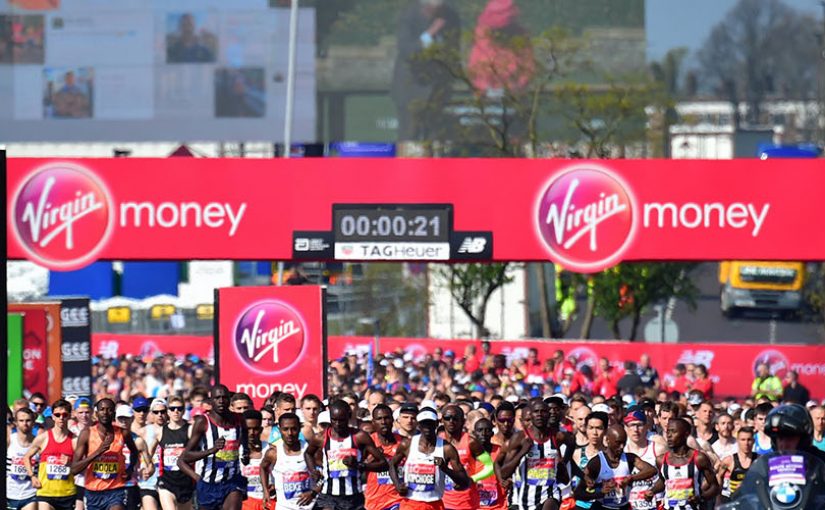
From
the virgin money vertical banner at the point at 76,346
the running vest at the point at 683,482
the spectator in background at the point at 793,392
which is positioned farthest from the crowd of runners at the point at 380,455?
the spectator in background at the point at 793,392

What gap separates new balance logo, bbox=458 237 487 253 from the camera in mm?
21406

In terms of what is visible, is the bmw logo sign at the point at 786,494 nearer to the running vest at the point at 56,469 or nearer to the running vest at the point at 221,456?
the running vest at the point at 221,456

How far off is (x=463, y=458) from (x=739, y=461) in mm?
2632

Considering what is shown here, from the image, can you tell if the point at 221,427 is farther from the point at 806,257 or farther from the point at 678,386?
the point at 678,386

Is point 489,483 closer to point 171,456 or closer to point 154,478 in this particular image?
point 171,456

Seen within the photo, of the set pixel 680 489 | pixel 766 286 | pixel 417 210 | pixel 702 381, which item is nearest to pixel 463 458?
pixel 680 489

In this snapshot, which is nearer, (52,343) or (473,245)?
(473,245)

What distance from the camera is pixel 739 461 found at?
55.1ft

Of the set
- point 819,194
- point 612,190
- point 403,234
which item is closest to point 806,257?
point 819,194

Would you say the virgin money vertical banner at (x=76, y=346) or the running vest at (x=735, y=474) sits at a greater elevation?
the virgin money vertical banner at (x=76, y=346)

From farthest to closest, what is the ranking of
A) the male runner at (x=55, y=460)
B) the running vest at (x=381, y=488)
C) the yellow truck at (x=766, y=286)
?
the yellow truck at (x=766, y=286), the male runner at (x=55, y=460), the running vest at (x=381, y=488)

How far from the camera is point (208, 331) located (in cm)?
5922

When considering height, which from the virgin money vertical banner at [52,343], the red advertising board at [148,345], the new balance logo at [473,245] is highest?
the new balance logo at [473,245]

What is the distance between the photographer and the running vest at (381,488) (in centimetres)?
1622
